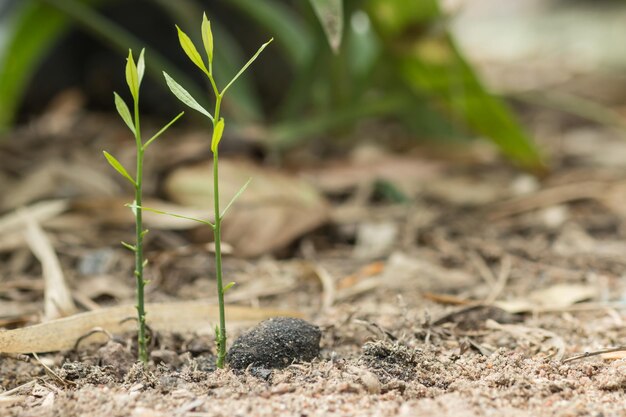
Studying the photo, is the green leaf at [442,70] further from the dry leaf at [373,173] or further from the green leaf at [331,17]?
the green leaf at [331,17]

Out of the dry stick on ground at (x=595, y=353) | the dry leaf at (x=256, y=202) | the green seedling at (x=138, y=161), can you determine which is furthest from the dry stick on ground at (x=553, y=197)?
the green seedling at (x=138, y=161)

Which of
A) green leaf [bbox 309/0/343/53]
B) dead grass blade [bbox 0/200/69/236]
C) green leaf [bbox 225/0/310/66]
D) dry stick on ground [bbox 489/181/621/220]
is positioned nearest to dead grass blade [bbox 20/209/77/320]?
dead grass blade [bbox 0/200/69/236]

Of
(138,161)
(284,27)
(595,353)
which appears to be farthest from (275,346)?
(284,27)

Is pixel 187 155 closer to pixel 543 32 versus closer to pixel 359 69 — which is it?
pixel 359 69

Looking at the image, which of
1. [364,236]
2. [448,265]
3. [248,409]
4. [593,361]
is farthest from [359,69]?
[248,409]

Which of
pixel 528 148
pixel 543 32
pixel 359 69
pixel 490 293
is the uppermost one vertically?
pixel 543 32
